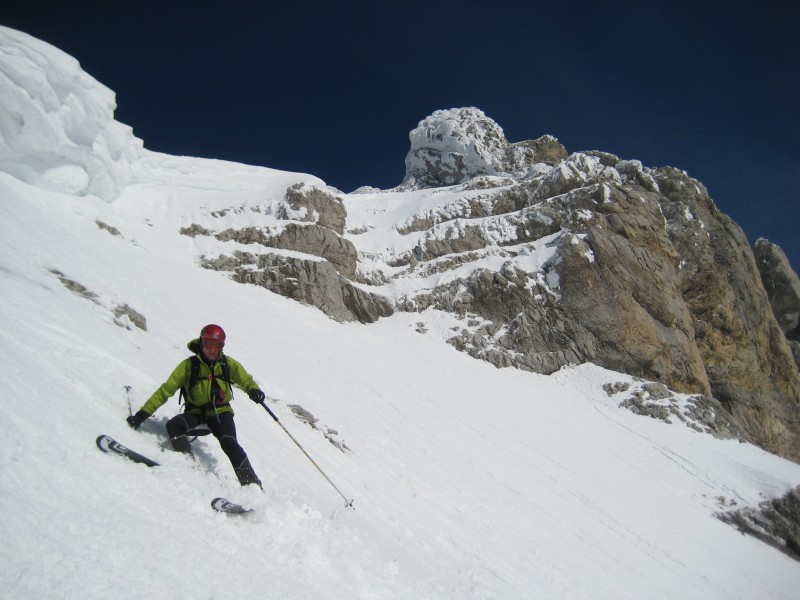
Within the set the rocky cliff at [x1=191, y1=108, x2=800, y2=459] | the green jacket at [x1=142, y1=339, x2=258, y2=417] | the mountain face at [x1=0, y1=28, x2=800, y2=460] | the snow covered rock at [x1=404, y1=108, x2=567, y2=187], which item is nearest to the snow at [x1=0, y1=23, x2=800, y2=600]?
the green jacket at [x1=142, y1=339, x2=258, y2=417]

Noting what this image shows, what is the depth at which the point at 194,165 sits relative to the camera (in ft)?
142

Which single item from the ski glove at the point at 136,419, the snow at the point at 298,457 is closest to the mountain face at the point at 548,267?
the snow at the point at 298,457

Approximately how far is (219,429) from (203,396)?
0.43m

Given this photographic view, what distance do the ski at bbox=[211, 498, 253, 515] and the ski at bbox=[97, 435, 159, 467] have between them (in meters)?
0.70

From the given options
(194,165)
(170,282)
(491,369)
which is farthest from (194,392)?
(194,165)

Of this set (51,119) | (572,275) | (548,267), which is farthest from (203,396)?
(548,267)

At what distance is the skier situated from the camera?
5.43m

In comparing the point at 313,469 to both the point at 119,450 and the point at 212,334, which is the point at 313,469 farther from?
the point at 119,450

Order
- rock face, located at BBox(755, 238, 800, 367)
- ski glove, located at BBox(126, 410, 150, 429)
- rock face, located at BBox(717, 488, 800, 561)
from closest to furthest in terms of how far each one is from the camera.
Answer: ski glove, located at BBox(126, 410, 150, 429) < rock face, located at BBox(717, 488, 800, 561) < rock face, located at BBox(755, 238, 800, 367)

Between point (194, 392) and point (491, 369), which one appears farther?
point (491, 369)

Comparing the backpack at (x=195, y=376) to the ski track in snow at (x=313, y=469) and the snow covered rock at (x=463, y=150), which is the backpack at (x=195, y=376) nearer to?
the ski track in snow at (x=313, y=469)

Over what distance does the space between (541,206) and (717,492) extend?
93.9 feet

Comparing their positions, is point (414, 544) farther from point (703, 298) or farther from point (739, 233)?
point (739, 233)

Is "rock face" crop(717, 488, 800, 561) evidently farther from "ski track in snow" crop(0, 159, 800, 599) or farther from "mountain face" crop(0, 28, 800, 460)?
"mountain face" crop(0, 28, 800, 460)
